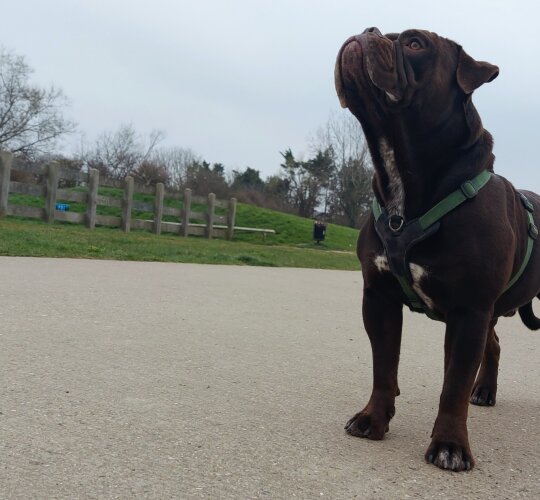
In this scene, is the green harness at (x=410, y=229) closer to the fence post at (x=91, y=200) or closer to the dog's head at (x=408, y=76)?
the dog's head at (x=408, y=76)

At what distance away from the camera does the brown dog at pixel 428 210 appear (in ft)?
7.67

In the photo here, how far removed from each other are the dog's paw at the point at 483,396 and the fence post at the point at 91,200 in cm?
1567

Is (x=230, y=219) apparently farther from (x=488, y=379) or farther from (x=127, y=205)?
(x=488, y=379)

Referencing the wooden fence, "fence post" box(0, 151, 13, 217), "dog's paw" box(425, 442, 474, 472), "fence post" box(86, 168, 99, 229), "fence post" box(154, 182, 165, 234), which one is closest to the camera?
"dog's paw" box(425, 442, 474, 472)

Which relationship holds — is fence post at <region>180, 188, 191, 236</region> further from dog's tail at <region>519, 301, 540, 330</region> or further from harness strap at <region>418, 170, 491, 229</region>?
harness strap at <region>418, 170, 491, 229</region>

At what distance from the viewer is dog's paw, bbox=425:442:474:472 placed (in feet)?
7.44

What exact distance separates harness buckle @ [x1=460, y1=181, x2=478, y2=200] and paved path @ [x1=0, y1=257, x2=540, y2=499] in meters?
1.01

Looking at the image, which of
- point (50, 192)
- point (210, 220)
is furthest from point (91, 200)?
point (210, 220)

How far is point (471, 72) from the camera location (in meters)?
2.51

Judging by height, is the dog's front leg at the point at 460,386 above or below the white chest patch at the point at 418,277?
below

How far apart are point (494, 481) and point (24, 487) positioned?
153 centimetres

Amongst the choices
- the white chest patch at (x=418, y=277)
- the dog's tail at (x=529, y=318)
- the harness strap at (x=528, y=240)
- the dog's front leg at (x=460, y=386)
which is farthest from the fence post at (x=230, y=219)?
the dog's front leg at (x=460, y=386)

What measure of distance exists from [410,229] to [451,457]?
84 centimetres

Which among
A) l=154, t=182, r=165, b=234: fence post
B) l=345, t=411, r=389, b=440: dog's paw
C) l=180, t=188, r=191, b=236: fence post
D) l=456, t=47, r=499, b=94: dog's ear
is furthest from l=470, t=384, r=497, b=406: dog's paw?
l=180, t=188, r=191, b=236: fence post
